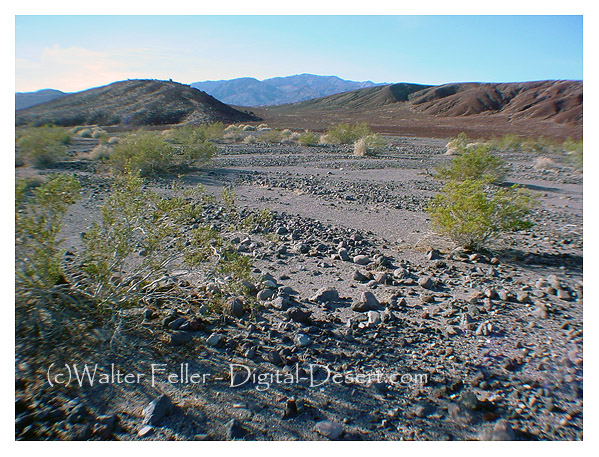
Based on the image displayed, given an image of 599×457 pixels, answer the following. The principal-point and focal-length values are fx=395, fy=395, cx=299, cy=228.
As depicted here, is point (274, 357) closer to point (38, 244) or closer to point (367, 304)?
point (367, 304)

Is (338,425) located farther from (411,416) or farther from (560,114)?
(560,114)

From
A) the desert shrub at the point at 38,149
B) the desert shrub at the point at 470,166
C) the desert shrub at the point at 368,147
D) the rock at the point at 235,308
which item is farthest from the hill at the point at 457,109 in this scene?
the rock at the point at 235,308

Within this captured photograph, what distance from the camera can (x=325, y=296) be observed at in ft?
12.4

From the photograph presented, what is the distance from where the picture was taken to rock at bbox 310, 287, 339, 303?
148 inches

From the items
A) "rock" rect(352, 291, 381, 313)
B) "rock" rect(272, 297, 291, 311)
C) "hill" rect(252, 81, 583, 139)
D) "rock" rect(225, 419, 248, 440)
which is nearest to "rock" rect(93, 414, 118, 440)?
"rock" rect(225, 419, 248, 440)

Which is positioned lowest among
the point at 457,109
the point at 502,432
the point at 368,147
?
the point at 502,432

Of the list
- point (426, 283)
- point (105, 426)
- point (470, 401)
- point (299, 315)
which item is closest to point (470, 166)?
point (426, 283)

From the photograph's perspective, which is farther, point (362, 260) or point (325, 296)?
point (362, 260)

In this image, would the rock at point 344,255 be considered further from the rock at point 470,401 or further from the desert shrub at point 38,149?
the desert shrub at point 38,149

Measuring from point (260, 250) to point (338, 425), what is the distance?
10.3ft

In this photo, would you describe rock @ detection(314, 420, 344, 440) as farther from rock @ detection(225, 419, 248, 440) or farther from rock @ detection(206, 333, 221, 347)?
rock @ detection(206, 333, 221, 347)

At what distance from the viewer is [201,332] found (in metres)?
3.01

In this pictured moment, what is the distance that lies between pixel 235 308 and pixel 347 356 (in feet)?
3.34

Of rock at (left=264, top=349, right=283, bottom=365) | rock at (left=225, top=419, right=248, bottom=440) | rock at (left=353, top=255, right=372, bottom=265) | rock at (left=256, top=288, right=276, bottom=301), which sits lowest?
rock at (left=225, top=419, right=248, bottom=440)
